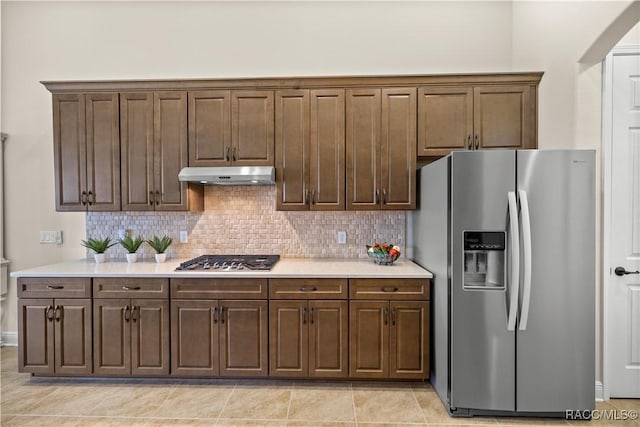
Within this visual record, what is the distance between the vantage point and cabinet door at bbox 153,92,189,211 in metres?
3.00

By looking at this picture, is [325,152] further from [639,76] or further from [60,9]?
[60,9]

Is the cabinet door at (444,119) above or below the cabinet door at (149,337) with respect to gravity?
above

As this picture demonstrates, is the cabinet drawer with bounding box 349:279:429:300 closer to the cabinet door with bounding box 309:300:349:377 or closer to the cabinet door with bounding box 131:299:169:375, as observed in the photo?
the cabinet door with bounding box 309:300:349:377

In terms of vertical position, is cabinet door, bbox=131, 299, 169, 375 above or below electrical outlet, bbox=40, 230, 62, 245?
below

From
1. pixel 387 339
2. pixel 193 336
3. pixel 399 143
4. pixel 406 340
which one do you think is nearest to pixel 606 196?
pixel 399 143

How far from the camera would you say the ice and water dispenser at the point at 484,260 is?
87.3 inches

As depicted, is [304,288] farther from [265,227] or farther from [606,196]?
[606,196]

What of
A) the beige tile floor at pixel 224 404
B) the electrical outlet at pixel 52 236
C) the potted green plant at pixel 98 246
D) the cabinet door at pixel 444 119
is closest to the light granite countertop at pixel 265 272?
the potted green plant at pixel 98 246

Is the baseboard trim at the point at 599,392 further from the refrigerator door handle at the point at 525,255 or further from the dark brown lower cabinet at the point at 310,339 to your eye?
the dark brown lower cabinet at the point at 310,339

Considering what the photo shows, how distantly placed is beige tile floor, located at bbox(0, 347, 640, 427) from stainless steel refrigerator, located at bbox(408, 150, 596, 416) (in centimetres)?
27

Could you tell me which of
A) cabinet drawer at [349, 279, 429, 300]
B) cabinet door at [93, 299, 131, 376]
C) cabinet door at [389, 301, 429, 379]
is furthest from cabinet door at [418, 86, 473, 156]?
cabinet door at [93, 299, 131, 376]

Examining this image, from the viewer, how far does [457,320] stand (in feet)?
7.45

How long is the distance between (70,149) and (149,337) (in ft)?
5.99

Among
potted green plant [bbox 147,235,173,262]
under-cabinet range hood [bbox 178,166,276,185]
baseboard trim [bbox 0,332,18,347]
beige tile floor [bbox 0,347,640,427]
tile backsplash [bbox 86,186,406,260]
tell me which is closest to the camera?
beige tile floor [bbox 0,347,640,427]
